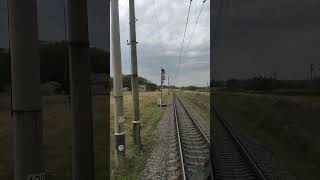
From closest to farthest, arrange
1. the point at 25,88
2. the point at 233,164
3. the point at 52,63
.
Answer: the point at 25,88, the point at 52,63, the point at 233,164

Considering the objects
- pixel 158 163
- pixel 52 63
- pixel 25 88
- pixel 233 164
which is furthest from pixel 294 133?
pixel 25 88

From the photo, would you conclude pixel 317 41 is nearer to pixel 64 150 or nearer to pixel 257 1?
pixel 257 1

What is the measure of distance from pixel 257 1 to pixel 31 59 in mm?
10387

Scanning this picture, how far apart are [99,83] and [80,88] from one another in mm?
1531

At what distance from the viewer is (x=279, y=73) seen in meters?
10.9

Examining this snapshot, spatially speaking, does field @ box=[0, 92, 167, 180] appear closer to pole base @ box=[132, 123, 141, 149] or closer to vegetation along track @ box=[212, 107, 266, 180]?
vegetation along track @ box=[212, 107, 266, 180]

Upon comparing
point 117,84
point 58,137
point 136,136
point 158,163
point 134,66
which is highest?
point 134,66

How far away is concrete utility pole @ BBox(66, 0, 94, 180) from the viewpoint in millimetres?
2516

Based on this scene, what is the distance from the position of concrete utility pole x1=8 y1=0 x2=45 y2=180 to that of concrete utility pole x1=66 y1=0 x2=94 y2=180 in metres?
0.45

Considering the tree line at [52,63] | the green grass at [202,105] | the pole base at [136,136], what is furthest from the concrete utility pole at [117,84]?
the green grass at [202,105]

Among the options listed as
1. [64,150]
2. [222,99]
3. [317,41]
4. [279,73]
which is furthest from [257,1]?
[222,99]

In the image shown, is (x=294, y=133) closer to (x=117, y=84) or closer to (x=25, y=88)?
(x=117, y=84)

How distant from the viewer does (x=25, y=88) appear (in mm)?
2057

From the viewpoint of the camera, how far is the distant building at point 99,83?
3895 mm
